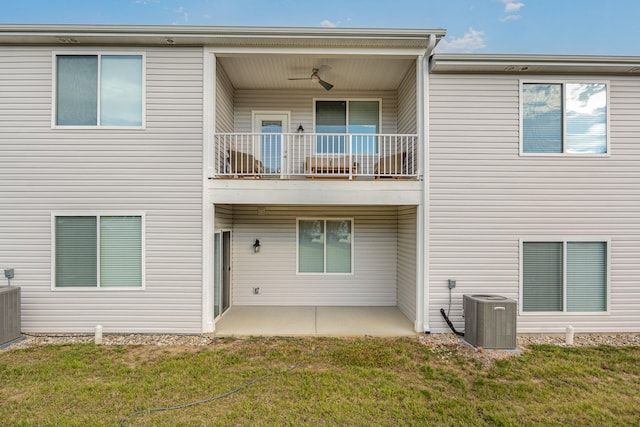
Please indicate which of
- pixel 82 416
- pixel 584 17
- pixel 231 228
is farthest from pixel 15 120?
pixel 584 17

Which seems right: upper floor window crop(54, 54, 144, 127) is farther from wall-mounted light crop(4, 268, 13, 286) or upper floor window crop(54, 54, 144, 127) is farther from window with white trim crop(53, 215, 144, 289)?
wall-mounted light crop(4, 268, 13, 286)

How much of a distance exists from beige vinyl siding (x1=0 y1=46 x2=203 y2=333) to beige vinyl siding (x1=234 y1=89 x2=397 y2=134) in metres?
2.10

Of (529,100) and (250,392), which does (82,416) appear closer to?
(250,392)

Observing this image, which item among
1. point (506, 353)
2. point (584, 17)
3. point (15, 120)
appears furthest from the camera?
point (584, 17)

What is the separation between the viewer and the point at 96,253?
20.0 feet

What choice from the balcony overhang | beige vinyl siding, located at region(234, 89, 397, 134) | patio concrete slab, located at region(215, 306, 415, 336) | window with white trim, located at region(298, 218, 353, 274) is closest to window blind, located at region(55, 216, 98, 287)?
the balcony overhang

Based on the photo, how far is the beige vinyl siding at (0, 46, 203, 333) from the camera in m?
6.07

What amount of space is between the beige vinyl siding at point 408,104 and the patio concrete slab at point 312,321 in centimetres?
408

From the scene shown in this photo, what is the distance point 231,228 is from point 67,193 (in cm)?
334

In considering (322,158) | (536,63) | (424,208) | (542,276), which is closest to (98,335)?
(322,158)

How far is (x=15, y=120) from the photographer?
608 centimetres

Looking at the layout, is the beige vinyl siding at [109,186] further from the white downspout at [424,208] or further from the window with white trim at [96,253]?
the white downspout at [424,208]

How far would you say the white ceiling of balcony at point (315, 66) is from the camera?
6.74 metres

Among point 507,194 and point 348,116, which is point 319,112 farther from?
point 507,194
